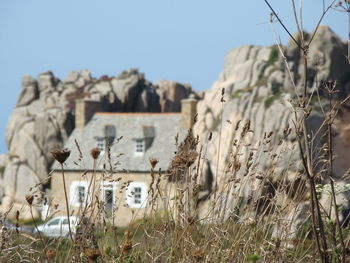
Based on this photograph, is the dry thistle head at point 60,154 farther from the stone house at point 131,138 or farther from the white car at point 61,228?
the stone house at point 131,138

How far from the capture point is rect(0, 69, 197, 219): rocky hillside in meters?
43.4

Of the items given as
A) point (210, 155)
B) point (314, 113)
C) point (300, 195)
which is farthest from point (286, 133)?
point (210, 155)

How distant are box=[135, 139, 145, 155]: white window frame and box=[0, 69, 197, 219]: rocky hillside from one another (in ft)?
15.8

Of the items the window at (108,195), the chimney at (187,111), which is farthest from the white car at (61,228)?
the chimney at (187,111)

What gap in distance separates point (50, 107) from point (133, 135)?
26.5 feet

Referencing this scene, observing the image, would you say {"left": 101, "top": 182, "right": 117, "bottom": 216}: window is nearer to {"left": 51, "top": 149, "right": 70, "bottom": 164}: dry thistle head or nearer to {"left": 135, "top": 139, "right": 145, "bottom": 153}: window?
{"left": 51, "top": 149, "right": 70, "bottom": 164}: dry thistle head

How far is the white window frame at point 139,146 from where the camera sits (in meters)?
40.1

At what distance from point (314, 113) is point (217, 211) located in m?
28.0

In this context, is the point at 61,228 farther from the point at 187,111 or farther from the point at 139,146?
the point at 139,146

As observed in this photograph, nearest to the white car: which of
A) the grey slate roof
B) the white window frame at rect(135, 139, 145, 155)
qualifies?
the grey slate roof

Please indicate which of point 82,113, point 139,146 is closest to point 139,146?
point 139,146

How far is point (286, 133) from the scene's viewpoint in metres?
4.64

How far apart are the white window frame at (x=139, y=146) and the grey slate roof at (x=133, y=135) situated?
0.13m

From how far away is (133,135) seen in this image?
133 ft
